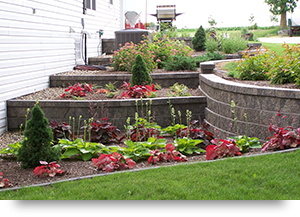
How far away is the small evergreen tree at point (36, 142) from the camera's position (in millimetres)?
3904

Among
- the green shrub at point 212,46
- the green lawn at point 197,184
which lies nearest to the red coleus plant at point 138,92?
the green lawn at point 197,184

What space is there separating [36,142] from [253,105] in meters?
3.24

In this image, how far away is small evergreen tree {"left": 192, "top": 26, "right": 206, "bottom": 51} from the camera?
1542 centimetres

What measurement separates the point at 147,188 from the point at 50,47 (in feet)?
21.8

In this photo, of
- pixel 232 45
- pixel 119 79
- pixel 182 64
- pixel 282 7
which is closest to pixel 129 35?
pixel 182 64

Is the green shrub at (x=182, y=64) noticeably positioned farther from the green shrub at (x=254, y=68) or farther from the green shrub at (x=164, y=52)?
the green shrub at (x=254, y=68)

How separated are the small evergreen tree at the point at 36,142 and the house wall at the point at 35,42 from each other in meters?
2.77

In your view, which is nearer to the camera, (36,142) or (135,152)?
(36,142)

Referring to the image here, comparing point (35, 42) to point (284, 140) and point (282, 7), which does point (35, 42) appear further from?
point (282, 7)

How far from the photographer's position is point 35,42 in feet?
25.5

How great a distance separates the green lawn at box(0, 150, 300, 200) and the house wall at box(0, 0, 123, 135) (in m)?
3.87

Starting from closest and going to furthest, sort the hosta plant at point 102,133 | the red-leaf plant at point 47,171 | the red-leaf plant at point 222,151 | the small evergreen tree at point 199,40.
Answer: the red-leaf plant at point 47,171 < the red-leaf plant at point 222,151 < the hosta plant at point 102,133 < the small evergreen tree at point 199,40

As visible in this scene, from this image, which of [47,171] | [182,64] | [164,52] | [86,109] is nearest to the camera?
[47,171]
